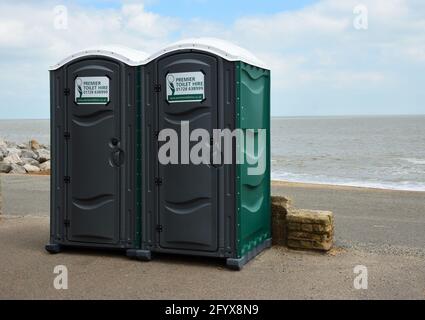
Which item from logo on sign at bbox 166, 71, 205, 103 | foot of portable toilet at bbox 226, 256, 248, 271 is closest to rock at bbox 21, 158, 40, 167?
logo on sign at bbox 166, 71, 205, 103

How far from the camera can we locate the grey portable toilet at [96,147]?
653cm

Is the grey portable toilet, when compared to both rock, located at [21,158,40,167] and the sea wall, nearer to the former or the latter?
the sea wall

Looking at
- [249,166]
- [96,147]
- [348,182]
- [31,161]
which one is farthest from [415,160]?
[96,147]

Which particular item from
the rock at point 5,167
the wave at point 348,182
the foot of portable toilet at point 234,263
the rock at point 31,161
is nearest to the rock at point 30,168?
the rock at point 5,167

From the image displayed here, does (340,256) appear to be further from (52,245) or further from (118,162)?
(52,245)

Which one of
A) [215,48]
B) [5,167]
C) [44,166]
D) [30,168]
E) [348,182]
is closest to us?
[215,48]

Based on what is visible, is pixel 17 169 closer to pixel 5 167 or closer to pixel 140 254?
pixel 5 167

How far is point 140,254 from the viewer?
258 inches

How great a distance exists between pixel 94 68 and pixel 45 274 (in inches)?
88.3

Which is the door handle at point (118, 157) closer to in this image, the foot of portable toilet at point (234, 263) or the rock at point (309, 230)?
the foot of portable toilet at point (234, 263)

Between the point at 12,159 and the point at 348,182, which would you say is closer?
the point at 348,182

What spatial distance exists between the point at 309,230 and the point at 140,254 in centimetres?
195

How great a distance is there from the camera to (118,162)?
21.6 ft
